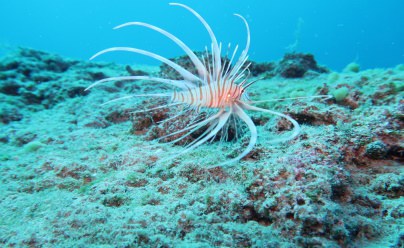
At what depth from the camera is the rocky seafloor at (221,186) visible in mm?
1731

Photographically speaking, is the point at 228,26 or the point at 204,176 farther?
the point at 228,26

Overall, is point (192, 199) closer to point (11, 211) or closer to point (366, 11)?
point (11, 211)

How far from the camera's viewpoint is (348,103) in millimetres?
3545

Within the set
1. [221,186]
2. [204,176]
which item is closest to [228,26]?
[204,176]

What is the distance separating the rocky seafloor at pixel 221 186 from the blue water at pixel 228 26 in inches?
2348

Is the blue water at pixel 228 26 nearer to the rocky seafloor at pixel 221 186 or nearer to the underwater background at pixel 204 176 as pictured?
the underwater background at pixel 204 176

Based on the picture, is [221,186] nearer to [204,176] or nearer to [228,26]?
[204,176]

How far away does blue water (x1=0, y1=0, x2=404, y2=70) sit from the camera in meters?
73.7

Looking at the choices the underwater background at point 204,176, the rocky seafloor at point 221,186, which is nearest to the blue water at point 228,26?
the underwater background at point 204,176

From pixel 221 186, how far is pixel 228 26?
114 metres

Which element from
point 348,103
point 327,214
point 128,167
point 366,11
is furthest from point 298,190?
point 366,11

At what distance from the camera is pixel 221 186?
2174mm

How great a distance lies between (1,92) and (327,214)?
6.70 m

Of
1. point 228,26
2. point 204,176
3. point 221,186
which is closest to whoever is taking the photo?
point 221,186
